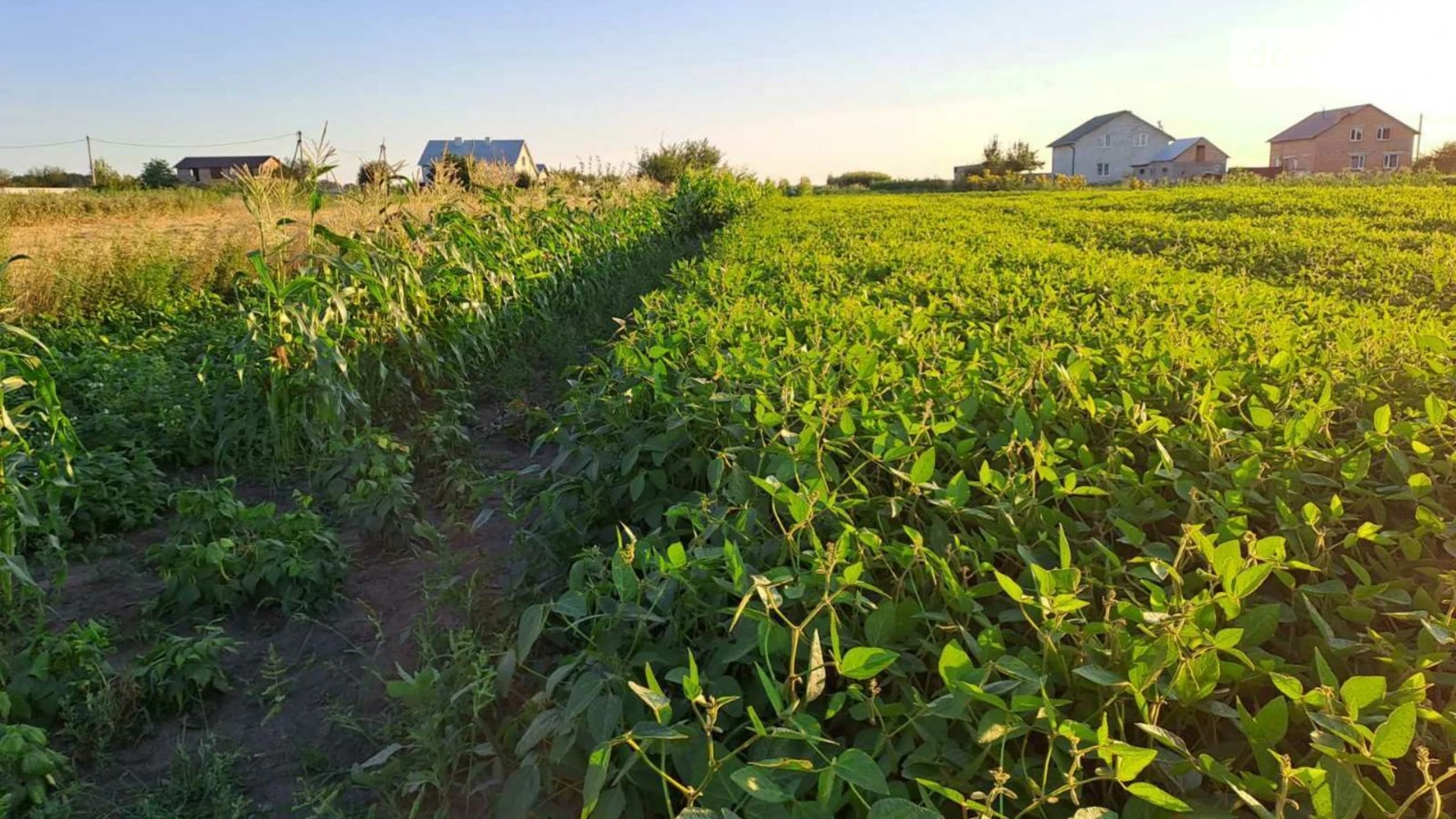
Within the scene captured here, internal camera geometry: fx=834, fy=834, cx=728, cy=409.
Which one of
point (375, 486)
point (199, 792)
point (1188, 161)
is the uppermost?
point (1188, 161)

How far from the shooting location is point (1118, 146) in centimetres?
6794

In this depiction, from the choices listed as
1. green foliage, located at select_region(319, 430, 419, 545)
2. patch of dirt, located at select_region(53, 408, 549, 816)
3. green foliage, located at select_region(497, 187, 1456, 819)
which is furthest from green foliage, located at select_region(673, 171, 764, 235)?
green foliage, located at select_region(497, 187, 1456, 819)

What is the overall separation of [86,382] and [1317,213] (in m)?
16.8

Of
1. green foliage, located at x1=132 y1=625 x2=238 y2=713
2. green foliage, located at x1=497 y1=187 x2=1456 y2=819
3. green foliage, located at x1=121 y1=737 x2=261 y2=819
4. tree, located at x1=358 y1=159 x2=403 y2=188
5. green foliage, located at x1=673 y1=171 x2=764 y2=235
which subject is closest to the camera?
green foliage, located at x1=497 y1=187 x2=1456 y2=819

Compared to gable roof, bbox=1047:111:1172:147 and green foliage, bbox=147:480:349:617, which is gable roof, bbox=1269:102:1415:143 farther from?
green foliage, bbox=147:480:349:617

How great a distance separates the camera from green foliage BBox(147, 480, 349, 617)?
3.29 meters

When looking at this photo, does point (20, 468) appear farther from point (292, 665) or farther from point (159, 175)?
point (159, 175)

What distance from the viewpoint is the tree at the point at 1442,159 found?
1882 inches

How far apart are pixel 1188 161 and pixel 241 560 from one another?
248 feet

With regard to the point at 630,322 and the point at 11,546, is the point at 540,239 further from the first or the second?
the point at 11,546

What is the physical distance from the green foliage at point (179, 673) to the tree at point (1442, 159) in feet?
198

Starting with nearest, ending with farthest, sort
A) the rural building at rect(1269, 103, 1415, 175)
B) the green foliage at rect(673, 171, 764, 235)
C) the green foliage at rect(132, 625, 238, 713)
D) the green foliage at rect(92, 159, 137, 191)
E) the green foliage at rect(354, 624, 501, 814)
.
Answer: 1. the green foliage at rect(354, 624, 501, 814)
2. the green foliage at rect(132, 625, 238, 713)
3. the green foliage at rect(673, 171, 764, 235)
4. the green foliage at rect(92, 159, 137, 191)
5. the rural building at rect(1269, 103, 1415, 175)

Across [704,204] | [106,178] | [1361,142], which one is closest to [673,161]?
[704,204]

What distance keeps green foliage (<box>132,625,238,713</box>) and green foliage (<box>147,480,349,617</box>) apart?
0.42 m
